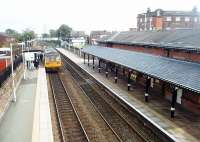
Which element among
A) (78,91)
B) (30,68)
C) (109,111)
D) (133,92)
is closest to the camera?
(109,111)

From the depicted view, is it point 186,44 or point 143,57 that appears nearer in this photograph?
point 186,44

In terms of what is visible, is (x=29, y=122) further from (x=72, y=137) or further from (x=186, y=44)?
(x=186, y=44)

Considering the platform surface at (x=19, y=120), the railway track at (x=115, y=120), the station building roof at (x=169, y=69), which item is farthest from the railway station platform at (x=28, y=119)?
the station building roof at (x=169, y=69)

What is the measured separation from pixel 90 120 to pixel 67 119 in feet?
5.16

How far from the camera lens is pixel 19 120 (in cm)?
1853

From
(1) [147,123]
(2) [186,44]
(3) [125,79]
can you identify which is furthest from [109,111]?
(3) [125,79]

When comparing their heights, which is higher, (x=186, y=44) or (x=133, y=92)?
(x=186, y=44)

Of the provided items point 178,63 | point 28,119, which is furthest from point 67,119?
point 178,63

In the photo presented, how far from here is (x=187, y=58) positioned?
72.2 feet

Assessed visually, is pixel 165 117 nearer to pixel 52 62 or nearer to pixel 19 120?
pixel 19 120

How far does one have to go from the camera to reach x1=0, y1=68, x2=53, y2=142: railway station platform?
1573 centimetres

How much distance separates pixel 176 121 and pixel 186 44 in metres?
6.79

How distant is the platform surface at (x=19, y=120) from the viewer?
1575cm

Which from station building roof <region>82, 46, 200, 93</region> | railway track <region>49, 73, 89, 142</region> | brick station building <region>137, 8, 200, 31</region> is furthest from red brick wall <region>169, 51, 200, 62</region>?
brick station building <region>137, 8, 200, 31</region>
